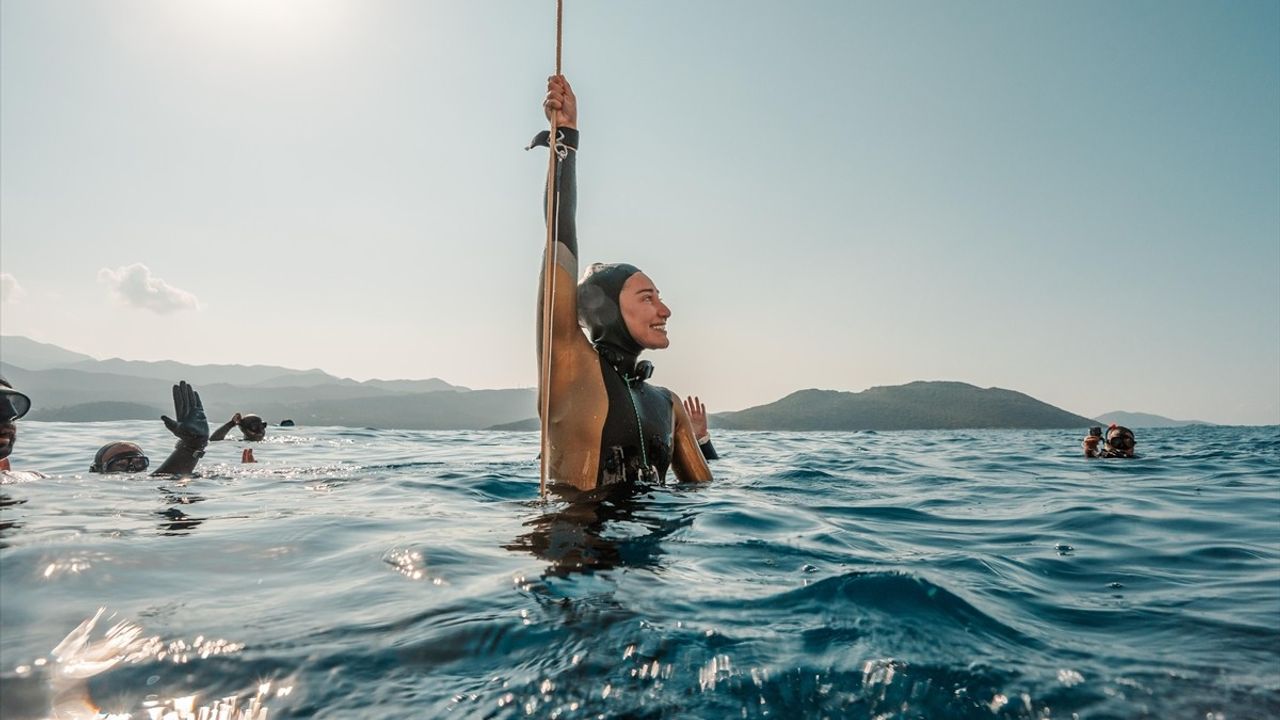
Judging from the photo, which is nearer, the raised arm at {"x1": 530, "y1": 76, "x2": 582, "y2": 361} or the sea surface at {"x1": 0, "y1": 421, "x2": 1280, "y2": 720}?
the sea surface at {"x1": 0, "y1": 421, "x2": 1280, "y2": 720}

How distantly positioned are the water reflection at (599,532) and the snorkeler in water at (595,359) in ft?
0.58

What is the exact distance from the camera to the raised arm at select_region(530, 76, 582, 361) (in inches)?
169

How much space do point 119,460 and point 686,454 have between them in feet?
19.6

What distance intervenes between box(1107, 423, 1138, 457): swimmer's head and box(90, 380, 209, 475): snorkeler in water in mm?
14621

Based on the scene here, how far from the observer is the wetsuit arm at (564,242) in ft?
14.1

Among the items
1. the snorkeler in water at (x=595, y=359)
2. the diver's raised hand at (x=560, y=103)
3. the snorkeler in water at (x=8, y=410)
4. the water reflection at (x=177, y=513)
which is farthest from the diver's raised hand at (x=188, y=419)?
the diver's raised hand at (x=560, y=103)

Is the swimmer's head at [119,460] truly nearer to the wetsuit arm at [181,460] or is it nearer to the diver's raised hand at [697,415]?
the wetsuit arm at [181,460]

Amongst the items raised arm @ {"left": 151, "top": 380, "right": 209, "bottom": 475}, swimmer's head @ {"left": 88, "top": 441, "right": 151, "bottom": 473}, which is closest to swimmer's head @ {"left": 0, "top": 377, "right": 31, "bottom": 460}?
raised arm @ {"left": 151, "top": 380, "right": 209, "bottom": 475}

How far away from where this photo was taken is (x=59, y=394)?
423 feet

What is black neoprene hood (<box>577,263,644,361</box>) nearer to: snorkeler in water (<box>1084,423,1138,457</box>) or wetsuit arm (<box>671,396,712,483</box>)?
wetsuit arm (<box>671,396,712,483</box>)

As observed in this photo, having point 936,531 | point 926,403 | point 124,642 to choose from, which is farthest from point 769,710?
point 926,403

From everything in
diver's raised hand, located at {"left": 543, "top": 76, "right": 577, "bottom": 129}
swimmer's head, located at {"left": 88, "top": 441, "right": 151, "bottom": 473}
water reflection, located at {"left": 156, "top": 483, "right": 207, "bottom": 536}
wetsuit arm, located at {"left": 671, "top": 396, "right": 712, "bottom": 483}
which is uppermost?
diver's raised hand, located at {"left": 543, "top": 76, "right": 577, "bottom": 129}

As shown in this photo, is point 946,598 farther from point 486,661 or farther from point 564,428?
point 564,428

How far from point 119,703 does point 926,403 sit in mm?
95187
